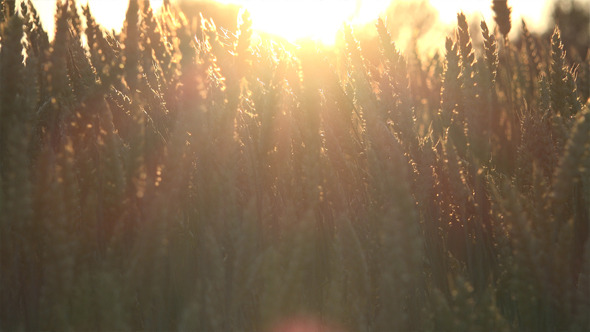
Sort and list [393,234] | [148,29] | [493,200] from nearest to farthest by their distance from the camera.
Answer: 1. [393,234]
2. [493,200]
3. [148,29]

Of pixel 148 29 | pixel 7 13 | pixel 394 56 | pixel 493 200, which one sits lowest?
pixel 493 200

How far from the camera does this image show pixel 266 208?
6.29 feet

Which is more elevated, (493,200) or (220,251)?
(493,200)

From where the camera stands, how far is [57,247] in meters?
1.72

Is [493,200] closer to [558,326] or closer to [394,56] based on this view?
[558,326]

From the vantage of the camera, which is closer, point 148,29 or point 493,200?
point 493,200

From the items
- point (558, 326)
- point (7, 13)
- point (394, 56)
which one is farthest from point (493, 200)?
point (7, 13)

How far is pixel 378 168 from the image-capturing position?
67.8 inches

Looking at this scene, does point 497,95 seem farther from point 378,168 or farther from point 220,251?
point 220,251

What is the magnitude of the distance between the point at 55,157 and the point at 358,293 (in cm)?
104

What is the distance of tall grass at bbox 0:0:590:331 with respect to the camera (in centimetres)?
169

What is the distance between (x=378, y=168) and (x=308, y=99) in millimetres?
338

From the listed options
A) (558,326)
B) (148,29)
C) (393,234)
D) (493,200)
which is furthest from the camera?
(148,29)

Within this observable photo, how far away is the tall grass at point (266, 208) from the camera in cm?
169
